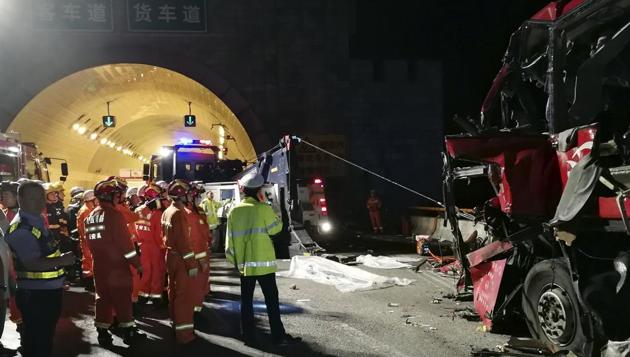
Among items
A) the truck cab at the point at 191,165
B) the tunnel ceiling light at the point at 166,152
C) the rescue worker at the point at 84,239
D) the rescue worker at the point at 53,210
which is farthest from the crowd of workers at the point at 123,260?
the tunnel ceiling light at the point at 166,152

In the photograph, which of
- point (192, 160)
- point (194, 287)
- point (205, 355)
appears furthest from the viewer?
point (192, 160)

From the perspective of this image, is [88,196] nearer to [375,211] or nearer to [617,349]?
[617,349]

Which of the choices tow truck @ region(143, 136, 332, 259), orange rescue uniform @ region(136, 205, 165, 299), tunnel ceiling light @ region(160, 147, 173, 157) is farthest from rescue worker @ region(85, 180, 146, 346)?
tunnel ceiling light @ region(160, 147, 173, 157)

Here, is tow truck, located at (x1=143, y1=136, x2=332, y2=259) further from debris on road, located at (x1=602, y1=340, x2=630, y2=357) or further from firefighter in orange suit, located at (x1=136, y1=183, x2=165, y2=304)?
debris on road, located at (x1=602, y1=340, x2=630, y2=357)

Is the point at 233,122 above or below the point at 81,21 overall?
below

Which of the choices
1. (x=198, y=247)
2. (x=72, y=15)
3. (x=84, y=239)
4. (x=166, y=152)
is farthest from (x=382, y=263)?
(x=72, y=15)

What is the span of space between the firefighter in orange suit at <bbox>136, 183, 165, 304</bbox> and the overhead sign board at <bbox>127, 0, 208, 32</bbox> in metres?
14.2

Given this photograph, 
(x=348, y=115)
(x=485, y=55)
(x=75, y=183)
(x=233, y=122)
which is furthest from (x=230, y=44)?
(x=75, y=183)

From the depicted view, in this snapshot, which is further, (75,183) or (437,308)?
(75,183)

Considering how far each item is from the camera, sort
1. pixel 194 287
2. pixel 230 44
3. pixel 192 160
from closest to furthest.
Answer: pixel 194 287 → pixel 192 160 → pixel 230 44

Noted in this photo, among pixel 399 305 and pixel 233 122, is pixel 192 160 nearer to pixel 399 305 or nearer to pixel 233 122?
pixel 233 122

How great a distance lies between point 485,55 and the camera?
2317 centimetres

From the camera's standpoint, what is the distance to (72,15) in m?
20.2

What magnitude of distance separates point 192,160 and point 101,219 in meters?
13.4
